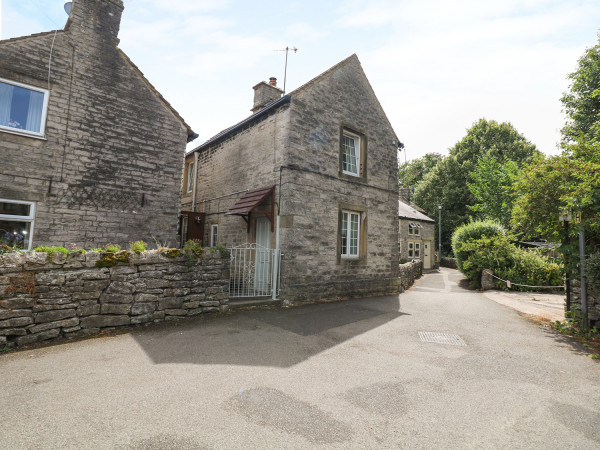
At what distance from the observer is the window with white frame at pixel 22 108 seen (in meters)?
7.46

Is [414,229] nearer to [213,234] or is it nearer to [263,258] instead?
[213,234]

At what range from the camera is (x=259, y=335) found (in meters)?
6.16

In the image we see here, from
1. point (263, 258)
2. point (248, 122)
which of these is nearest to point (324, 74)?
point (248, 122)

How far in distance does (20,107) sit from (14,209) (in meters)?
2.62

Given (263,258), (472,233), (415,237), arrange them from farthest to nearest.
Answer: (415,237) → (472,233) → (263,258)

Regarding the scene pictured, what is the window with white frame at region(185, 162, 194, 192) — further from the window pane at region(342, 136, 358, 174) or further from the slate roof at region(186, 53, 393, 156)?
the window pane at region(342, 136, 358, 174)

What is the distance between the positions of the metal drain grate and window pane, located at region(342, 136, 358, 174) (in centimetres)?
690

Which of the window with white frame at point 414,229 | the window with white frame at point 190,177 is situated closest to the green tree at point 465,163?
the window with white frame at point 414,229

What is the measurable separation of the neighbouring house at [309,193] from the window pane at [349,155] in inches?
1.7

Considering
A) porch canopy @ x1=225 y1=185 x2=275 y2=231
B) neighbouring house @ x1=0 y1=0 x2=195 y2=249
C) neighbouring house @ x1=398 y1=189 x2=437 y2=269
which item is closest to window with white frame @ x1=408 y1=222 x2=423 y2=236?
neighbouring house @ x1=398 y1=189 x2=437 y2=269

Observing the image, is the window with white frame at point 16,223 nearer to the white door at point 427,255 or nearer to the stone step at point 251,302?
the stone step at point 251,302

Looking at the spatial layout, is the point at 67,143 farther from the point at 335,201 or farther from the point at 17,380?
the point at 335,201

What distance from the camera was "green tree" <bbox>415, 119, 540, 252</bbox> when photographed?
35812mm

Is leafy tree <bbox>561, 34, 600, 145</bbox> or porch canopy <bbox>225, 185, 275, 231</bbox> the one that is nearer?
porch canopy <bbox>225, 185, 275, 231</bbox>
